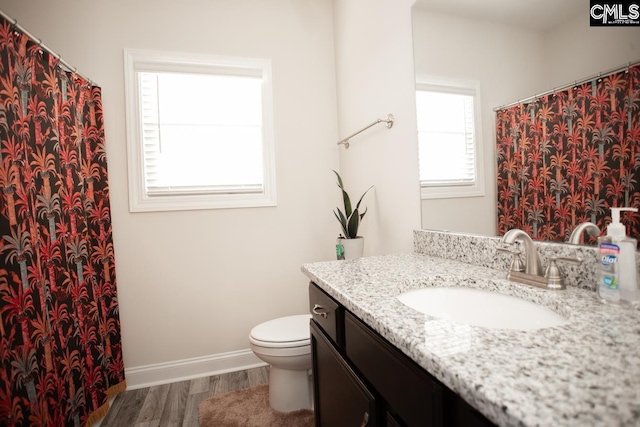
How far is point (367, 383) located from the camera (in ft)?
2.55

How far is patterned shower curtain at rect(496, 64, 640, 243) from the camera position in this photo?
2.35 feet

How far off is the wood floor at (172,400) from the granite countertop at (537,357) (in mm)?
1458

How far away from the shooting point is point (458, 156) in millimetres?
1244

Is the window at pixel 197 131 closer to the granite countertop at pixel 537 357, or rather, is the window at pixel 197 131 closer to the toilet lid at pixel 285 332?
the toilet lid at pixel 285 332

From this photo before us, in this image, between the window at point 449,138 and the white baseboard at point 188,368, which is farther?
the white baseboard at point 188,368

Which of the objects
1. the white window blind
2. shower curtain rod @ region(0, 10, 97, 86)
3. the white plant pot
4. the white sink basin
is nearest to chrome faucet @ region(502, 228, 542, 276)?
the white sink basin

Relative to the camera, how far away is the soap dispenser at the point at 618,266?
663mm

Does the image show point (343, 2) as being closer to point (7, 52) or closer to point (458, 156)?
point (458, 156)

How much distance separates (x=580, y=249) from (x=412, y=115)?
0.90m

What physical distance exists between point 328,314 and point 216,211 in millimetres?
1422

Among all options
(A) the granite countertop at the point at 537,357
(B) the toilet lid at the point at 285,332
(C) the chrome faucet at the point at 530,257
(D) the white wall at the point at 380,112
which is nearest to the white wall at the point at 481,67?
(D) the white wall at the point at 380,112

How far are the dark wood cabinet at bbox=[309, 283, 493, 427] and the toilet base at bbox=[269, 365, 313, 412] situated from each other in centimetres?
48

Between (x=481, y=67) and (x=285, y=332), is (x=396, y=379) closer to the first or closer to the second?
(x=481, y=67)

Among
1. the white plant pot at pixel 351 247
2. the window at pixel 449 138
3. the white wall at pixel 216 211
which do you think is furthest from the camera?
the white wall at pixel 216 211
